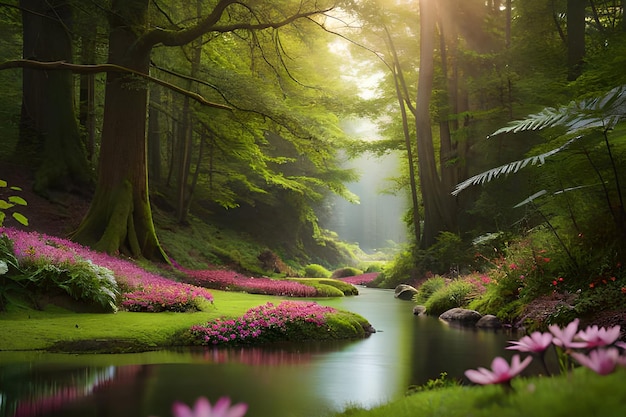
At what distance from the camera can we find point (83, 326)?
21.7 feet

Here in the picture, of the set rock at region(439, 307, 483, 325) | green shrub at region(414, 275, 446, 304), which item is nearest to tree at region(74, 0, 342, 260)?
green shrub at region(414, 275, 446, 304)

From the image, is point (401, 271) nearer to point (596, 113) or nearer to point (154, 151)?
point (154, 151)

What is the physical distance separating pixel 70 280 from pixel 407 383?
5.24m

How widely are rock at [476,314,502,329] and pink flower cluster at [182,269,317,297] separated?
7.15m

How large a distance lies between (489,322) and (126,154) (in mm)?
9374

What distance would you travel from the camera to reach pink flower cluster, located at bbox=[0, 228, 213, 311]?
7785 mm

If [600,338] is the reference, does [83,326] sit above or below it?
above

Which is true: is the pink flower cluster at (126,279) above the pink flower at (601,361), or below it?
above

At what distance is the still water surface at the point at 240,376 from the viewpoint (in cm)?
369

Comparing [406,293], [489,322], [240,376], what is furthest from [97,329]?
[406,293]

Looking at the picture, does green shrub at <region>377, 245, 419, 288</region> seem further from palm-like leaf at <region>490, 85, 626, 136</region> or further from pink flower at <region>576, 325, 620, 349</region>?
pink flower at <region>576, 325, 620, 349</region>

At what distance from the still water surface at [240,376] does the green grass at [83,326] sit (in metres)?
0.43

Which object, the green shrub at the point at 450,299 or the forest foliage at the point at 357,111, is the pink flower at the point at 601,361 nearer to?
the forest foliage at the point at 357,111

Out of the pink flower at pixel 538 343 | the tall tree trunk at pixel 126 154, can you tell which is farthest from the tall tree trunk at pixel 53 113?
the pink flower at pixel 538 343
